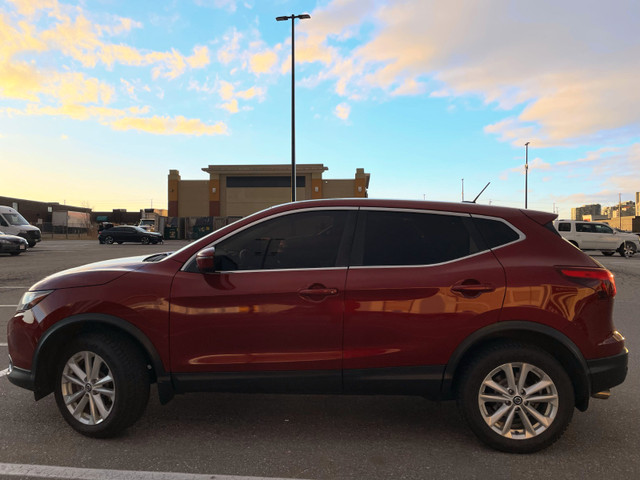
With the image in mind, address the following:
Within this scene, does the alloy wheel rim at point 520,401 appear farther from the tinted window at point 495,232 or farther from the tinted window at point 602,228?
the tinted window at point 602,228

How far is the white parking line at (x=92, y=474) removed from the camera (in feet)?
8.50

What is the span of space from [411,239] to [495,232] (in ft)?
1.94

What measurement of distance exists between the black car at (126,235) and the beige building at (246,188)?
15.5m

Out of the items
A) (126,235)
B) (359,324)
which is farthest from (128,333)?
(126,235)

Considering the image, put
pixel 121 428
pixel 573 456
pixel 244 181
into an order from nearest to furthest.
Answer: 1. pixel 573 456
2. pixel 121 428
3. pixel 244 181

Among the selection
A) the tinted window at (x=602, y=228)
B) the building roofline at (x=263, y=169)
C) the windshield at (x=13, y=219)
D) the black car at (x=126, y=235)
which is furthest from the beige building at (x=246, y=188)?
the tinted window at (x=602, y=228)

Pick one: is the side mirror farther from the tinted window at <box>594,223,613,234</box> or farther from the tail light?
the tinted window at <box>594,223,613,234</box>

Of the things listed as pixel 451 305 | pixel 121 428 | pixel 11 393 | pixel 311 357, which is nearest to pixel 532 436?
pixel 451 305

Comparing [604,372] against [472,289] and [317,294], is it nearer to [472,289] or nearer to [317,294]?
[472,289]

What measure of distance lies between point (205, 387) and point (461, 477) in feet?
5.62

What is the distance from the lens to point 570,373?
2.96 metres

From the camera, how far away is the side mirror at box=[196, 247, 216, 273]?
2.93 m

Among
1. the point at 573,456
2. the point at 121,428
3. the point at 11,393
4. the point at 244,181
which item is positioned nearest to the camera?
the point at 573,456

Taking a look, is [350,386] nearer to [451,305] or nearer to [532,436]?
[451,305]
